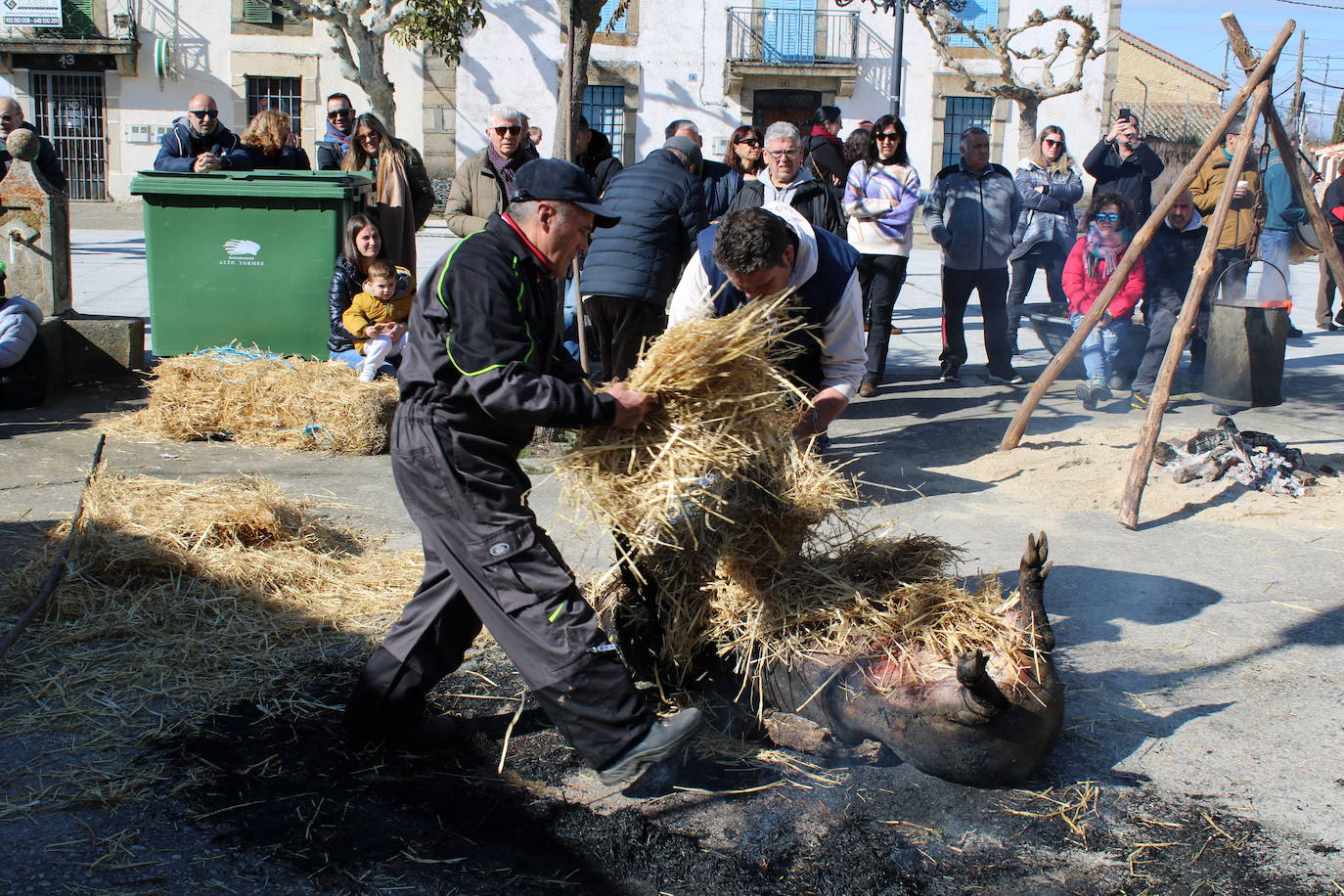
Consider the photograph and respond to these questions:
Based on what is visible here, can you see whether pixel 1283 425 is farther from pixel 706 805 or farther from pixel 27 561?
pixel 27 561

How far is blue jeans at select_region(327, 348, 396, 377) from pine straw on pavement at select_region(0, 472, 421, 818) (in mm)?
2134

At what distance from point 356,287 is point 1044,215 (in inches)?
272

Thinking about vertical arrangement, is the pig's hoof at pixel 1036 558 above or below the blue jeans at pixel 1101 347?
below

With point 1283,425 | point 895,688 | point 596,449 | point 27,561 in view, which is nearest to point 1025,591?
point 895,688

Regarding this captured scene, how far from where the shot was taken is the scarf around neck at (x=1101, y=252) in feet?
30.2

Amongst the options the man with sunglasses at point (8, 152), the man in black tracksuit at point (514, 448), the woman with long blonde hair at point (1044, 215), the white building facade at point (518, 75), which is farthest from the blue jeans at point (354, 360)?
the white building facade at point (518, 75)

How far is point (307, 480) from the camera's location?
262 inches

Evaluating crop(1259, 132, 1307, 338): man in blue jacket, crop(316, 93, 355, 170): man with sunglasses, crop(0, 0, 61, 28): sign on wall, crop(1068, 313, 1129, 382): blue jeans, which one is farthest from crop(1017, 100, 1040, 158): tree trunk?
crop(0, 0, 61, 28): sign on wall

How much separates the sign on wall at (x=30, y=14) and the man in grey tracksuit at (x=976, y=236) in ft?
96.4

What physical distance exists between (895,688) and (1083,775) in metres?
0.66

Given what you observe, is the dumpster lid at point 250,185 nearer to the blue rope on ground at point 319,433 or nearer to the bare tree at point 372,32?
the blue rope on ground at point 319,433

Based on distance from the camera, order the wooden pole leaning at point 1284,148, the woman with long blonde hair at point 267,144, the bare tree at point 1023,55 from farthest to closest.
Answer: the bare tree at point 1023,55 → the woman with long blonde hair at point 267,144 → the wooden pole leaning at point 1284,148

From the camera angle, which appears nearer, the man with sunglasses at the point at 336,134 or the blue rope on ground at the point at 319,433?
the blue rope on ground at the point at 319,433

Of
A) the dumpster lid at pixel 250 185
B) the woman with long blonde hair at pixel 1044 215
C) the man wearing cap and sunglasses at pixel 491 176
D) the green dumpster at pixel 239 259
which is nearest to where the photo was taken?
the man wearing cap and sunglasses at pixel 491 176
